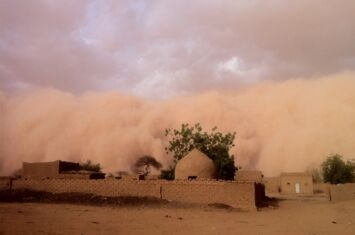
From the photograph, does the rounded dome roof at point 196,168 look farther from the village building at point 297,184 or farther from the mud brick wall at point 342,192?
the village building at point 297,184

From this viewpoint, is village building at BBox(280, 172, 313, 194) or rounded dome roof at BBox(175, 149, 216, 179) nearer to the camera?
rounded dome roof at BBox(175, 149, 216, 179)

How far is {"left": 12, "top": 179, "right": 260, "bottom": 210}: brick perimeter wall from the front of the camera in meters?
23.7

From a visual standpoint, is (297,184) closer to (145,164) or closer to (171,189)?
(145,164)

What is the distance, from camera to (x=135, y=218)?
16391 millimetres

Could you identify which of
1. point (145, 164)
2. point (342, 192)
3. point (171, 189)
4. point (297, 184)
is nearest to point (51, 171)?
point (171, 189)

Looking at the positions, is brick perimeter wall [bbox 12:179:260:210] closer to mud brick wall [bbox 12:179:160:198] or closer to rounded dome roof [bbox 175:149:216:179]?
mud brick wall [bbox 12:179:160:198]

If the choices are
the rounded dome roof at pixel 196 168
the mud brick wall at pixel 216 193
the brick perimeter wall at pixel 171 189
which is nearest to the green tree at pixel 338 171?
the rounded dome roof at pixel 196 168

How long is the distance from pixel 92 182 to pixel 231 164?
1858 centimetres

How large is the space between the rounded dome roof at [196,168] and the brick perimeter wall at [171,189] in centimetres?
390

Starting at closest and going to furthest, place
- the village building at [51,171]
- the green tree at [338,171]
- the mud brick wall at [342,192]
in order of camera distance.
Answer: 1. the village building at [51,171]
2. the mud brick wall at [342,192]
3. the green tree at [338,171]

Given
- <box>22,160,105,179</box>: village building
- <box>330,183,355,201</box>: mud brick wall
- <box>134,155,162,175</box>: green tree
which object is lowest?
<box>330,183,355,201</box>: mud brick wall

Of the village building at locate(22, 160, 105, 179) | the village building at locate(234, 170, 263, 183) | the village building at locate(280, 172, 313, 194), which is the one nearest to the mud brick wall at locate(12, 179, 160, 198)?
the village building at locate(22, 160, 105, 179)

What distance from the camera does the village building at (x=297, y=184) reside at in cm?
5225

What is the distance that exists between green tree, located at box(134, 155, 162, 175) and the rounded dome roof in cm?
3330
